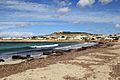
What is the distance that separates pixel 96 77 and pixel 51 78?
3.48 m

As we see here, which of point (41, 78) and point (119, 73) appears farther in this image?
point (119, 73)

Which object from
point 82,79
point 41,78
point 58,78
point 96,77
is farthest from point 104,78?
point 41,78

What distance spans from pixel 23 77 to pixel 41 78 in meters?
1.44

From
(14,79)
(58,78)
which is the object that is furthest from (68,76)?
(14,79)

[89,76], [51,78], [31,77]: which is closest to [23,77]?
[31,77]

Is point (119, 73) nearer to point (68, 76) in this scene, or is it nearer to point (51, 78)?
point (68, 76)

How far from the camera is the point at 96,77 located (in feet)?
60.8

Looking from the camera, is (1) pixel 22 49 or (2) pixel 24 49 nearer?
(2) pixel 24 49

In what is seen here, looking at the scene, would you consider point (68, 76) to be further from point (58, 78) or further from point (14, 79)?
point (14, 79)

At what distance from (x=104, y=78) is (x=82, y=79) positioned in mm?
1764

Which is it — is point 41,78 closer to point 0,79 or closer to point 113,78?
point 0,79

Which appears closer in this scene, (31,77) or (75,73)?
(31,77)

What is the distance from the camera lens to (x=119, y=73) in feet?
65.6

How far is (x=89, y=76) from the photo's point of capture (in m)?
18.9
